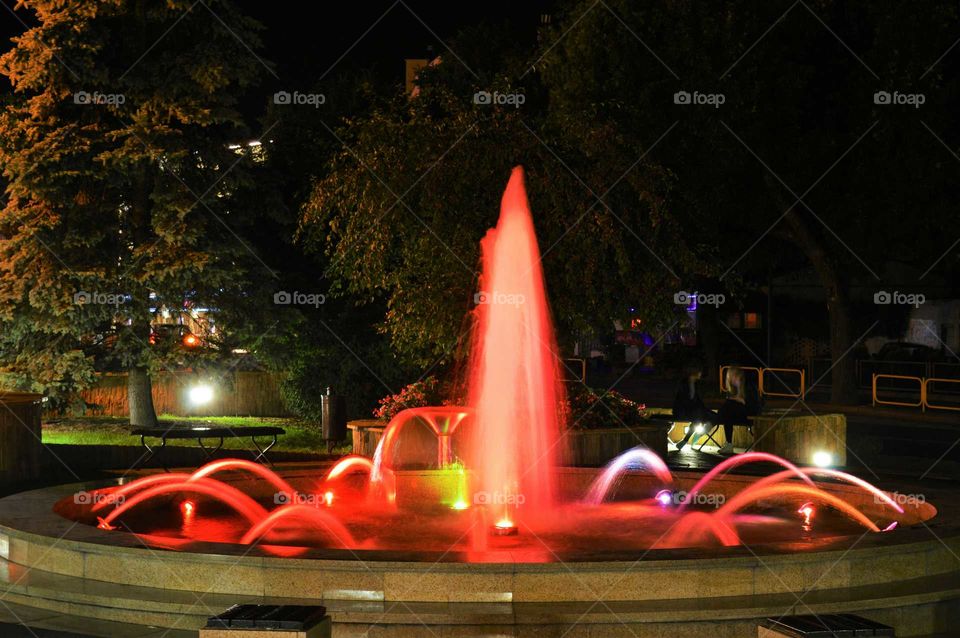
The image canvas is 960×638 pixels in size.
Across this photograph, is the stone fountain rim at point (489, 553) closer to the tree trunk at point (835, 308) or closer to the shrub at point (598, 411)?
the shrub at point (598, 411)

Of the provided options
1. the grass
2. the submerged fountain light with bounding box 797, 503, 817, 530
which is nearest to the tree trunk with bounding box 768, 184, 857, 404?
the grass

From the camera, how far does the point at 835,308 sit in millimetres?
34875

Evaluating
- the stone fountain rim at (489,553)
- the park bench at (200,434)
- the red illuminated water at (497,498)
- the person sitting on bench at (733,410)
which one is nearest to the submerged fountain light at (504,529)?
the red illuminated water at (497,498)

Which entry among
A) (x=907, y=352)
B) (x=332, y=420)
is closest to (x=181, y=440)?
(x=332, y=420)

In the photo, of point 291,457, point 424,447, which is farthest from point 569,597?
point 291,457

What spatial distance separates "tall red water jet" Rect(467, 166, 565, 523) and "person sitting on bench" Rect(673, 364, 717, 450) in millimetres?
2261

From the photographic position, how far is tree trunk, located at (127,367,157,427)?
27.0 metres

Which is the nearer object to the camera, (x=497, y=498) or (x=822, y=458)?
(x=497, y=498)

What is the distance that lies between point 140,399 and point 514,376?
1337cm

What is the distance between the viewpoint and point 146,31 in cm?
2602

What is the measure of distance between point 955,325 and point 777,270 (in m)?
7.09

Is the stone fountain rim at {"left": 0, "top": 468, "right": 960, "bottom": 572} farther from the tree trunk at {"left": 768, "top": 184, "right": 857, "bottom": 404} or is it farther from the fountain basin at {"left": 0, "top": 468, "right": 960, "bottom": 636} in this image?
the tree trunk at {"left": 768, "top": 184, "right": 857, "bottom": 404}

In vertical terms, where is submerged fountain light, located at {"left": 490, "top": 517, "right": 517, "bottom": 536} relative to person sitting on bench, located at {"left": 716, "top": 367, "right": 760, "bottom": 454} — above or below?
below

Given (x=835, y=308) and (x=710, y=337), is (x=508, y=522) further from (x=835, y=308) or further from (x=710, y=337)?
(x=710, y=337)
